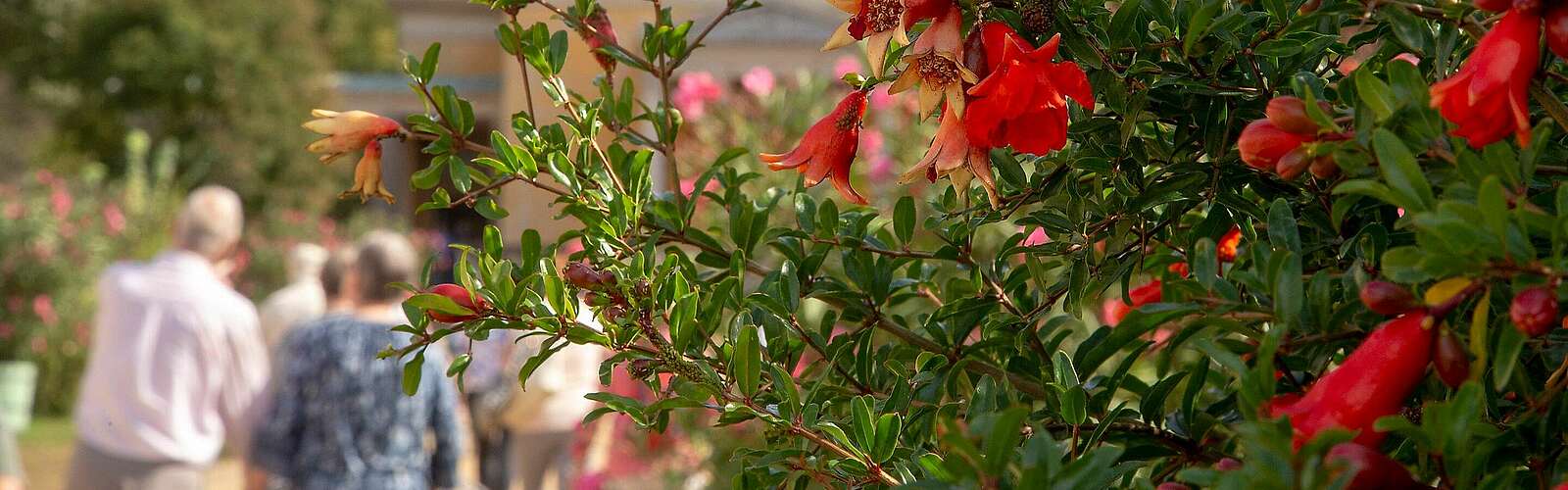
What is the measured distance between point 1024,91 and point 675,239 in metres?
0.38

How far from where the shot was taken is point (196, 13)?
21.8 meters

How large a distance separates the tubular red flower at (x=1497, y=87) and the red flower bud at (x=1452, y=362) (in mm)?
92

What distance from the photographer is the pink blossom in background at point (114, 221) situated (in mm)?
11102

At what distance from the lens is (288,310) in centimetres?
566

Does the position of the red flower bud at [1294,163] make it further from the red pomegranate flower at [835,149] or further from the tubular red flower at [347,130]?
the tubular red flower at [347,130]

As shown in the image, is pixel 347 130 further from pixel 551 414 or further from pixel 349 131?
pixel 551 414

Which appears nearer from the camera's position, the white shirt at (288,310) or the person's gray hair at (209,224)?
the person's gray hair at (209,224)

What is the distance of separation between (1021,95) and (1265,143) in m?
0.15

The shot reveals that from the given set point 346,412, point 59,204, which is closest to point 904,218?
point 346,412

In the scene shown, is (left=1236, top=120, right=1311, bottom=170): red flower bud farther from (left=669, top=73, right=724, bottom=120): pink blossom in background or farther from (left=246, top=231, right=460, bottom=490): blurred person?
(left=669, top=73, right=724, bottom=120): pink blossom in background

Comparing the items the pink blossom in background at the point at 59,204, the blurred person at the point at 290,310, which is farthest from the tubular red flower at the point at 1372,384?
the pink blossom in background at the point at 59,204

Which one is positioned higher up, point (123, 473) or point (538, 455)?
point (123, 473)

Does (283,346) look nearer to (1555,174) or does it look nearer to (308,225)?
(1555,174)

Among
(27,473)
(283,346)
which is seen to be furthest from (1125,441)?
(27,473)
